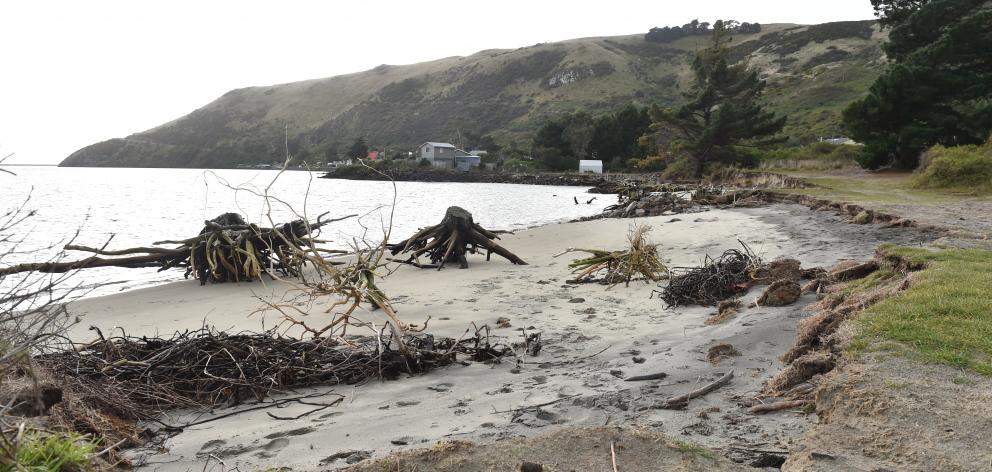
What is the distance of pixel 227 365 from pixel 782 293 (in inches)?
185

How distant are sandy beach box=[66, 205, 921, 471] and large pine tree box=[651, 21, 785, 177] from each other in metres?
35.1

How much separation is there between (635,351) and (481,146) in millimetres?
109258

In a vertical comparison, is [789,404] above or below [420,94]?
below

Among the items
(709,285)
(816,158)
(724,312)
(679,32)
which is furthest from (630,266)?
(679,32)

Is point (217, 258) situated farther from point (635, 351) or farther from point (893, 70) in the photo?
point (893, 70)

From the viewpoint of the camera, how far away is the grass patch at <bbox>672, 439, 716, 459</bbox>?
8.77 ft

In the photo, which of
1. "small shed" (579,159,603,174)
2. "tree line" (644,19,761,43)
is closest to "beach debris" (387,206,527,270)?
"small shed" (579,159,603,174)

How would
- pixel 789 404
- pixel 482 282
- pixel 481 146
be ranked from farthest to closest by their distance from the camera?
pixel 481 146
pixel 482 282
pixel 789 404

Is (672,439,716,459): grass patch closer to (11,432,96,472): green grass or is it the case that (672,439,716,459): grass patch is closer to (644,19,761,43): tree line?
(11,432,96,472): green grass

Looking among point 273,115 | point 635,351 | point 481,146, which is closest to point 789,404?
point 635,351

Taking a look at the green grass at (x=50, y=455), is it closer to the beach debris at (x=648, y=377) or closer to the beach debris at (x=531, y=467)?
the beach debris at (x=531, y=467)

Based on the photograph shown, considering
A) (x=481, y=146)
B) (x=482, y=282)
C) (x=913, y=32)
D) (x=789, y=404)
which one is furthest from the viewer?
(x=481, y=146)

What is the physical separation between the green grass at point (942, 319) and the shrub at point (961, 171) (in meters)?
13.9

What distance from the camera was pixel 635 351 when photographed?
4.75 m
